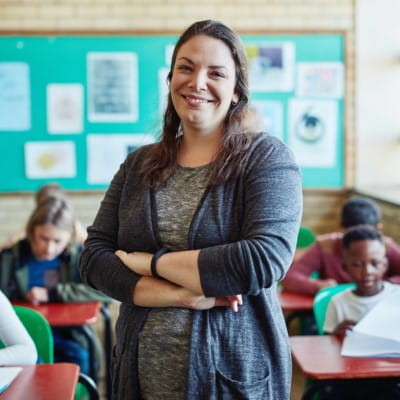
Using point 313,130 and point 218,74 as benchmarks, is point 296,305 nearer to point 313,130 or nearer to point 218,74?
point 218,74

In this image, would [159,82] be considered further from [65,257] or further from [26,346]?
[26,346]

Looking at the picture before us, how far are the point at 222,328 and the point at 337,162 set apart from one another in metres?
3.89

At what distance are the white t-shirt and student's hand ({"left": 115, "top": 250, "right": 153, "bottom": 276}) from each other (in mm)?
1356

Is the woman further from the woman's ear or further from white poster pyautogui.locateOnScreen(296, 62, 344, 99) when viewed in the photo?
white poster pyautogui.locateOnScreen(296, 62, 344, 99)

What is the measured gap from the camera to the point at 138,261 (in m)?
1.50

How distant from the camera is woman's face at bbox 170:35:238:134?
1493 millimetres

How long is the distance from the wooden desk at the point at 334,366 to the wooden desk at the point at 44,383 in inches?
28.7

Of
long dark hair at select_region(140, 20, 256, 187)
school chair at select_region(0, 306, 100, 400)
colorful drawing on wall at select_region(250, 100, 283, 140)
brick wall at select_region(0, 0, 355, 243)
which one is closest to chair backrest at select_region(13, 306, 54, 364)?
school chair at select_region(0, 306, 100, 400)

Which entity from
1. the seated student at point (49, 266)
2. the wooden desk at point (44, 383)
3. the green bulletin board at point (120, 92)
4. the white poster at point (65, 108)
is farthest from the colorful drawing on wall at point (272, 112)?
the wooden desk at point (44, 383)

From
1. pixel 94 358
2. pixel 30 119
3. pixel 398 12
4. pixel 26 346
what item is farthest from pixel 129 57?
pixel 26 346

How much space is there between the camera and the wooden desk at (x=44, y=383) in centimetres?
180

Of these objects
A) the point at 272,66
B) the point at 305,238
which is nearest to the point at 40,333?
the point at 305,238

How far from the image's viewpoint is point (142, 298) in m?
1.47

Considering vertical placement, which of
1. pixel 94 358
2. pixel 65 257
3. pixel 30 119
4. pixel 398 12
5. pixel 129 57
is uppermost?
pixel 398 12
